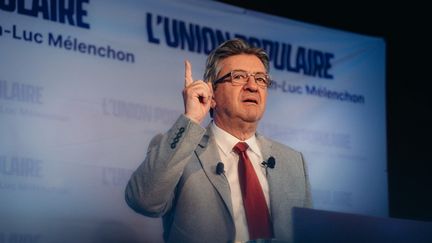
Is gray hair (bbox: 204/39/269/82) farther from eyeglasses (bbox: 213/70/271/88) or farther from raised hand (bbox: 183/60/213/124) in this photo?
raised hand (bbox: 183/60/213/124)

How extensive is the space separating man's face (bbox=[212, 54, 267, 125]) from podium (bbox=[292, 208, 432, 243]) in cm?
121

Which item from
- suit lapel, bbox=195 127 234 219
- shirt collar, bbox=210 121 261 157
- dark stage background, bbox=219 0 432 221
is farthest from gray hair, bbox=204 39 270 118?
dark stage background, bbox=219 0 432 221

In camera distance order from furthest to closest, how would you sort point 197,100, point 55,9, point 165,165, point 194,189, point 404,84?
point 404,84
point 55,9
point 194,189
point 197,100
point 165,165

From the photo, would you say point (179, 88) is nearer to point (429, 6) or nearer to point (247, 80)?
point (247, 80)

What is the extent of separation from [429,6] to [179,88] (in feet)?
7.03

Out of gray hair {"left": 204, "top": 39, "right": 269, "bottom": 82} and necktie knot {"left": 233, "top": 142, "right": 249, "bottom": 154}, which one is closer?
necktie knot {"left": 233, "top": 142, "right": 249, "bottom": 154}

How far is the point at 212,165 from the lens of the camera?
2748 millimetres

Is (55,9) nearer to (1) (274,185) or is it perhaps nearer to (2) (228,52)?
(2) (228,52)

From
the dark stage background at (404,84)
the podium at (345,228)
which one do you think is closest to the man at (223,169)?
the podium at (345,228)

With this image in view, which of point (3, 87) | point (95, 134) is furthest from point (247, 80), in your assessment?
point (3, 87)

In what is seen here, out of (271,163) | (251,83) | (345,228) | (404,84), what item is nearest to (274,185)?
(271,163)

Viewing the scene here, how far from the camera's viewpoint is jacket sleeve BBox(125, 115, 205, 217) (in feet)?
8.07

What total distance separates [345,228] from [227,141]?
122 cm

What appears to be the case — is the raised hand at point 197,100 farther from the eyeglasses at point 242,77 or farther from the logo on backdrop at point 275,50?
the logo on backdrop at point 275,50
